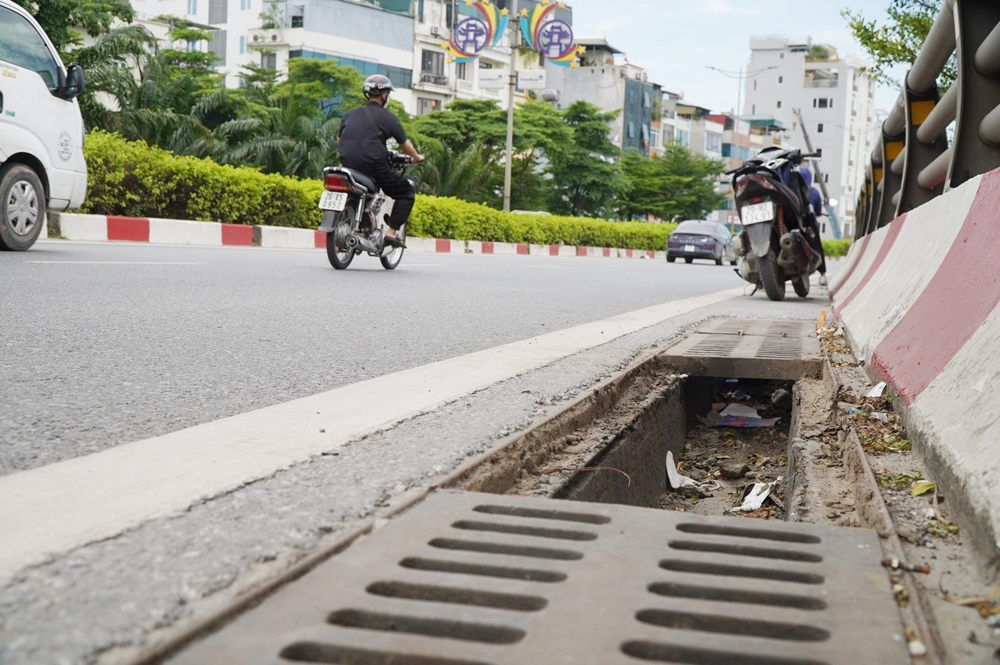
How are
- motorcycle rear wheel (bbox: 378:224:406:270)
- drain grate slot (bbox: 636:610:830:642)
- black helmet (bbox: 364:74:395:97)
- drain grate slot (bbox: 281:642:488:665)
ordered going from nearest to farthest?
1. drain grate slot (bbox: 281:642:488:665)
2. drain grate slot (bbox: 636:610:830:642)
3. black helmet (bbox: 364:74:395:97)
4. motorcycle rear wheel (bbox: 378:224:406:270)

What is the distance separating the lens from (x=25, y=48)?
837cm

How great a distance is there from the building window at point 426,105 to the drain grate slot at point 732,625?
62582mm

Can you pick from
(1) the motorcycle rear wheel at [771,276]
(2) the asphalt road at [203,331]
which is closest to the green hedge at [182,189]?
(2) the asphalt road at [203,331]

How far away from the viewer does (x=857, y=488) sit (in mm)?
2297

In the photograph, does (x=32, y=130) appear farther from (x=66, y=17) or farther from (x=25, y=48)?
(x=66, y=17)

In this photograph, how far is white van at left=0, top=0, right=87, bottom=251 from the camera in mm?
8133

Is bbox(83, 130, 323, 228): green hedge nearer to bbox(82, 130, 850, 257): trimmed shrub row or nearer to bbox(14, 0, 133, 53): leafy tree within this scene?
bbox(82, 130, 850, 257): trimmed shrub row

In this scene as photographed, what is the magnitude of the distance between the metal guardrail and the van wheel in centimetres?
634

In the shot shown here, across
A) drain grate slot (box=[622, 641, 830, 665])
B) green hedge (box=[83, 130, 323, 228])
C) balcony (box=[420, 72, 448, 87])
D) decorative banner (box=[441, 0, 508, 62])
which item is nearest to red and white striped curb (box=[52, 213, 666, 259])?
green hedge (box=[83, 130, 323, 228])

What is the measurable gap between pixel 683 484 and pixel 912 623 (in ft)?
8.32

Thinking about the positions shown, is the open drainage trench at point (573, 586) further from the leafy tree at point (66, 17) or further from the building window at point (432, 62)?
the building window at point (432, 62)

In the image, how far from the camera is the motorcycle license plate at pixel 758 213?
27.6 feet

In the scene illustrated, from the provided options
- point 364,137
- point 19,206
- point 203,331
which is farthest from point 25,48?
point 203,331

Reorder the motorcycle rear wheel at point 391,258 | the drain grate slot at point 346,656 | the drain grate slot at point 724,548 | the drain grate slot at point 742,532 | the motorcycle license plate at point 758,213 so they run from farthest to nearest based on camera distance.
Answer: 1. the motorcycle rear wheel at point 391,258
2. the motorcycle license plate at point 758,213
3. the drain grate slot at point 742,532
4. the drain grate slot at point 724,548
5. the drain grate slot at point 346,656
